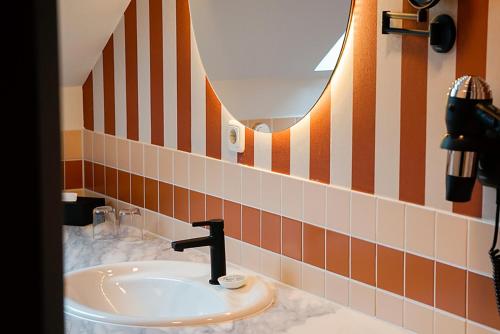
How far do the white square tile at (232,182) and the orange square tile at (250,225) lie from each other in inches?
2.0

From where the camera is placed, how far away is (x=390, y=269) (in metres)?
1.79

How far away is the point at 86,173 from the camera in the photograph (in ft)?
10.4

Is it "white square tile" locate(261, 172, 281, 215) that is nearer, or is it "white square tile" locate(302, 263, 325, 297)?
"white square tile" locate(302, 263, 325, 297)

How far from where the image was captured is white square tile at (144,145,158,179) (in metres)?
2.71

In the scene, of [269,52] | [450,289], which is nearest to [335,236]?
[450,289]

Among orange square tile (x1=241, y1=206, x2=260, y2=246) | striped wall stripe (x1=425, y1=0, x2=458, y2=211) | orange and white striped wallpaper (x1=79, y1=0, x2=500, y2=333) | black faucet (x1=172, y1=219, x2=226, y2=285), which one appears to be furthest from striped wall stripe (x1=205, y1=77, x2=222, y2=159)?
striped wall stripe (x1=425, y1=0, x2=458, y2=211)

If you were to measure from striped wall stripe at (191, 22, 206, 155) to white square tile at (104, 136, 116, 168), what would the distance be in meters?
0.56

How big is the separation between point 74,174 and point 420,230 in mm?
1857

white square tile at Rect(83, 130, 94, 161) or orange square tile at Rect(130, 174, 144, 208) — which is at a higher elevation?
white square tile at Rect(83, 130, 94, 161)

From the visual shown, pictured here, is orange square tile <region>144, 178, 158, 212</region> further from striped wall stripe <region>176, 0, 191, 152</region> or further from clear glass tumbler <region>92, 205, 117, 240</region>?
striped wall stripe <region>176, 0, 191, 152</region>

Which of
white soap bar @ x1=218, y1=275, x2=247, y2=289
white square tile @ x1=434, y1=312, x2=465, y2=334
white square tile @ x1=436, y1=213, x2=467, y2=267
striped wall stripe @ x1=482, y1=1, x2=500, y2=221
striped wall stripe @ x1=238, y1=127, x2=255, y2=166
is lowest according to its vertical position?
white soap bar @ x1=218, y1=275, x2=247, y2=289

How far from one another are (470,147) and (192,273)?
1085 mm

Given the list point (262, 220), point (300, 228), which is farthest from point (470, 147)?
point (262, 220)

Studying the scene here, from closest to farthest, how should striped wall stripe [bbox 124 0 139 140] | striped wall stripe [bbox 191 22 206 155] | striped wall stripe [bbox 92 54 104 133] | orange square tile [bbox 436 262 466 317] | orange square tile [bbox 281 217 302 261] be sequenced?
1. orange square tile [bbox 436 262 466 317]
2. orange square tile [bbox 281 217 302 261]
3. striped wall stripe [bbox 191 22 206 155]
4. striped wall stripe [bbox 124 0 139 140]
5. striped wall stripe [bbox 92 54 104 133]
